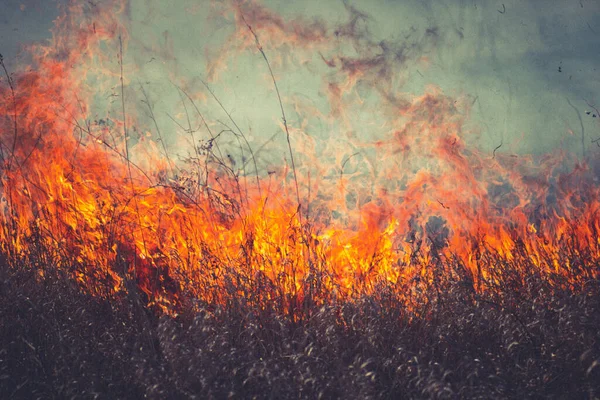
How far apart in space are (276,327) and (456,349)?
3.80 feet

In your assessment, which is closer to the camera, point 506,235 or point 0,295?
point 0,295

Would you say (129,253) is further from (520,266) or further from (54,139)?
(520,266)

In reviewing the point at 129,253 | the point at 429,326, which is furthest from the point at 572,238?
the point at 129,253

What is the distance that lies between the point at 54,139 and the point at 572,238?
15.5 ft

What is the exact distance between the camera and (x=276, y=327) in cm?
354

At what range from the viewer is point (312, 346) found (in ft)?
10.1

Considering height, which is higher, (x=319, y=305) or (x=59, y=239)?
(x=59, y=239)

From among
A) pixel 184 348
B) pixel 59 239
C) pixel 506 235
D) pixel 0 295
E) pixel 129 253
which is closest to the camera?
pixel 184 348

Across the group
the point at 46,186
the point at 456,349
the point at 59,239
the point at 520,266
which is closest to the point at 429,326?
the point at 456,349

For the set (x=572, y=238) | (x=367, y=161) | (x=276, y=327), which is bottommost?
(x=276, y=327)

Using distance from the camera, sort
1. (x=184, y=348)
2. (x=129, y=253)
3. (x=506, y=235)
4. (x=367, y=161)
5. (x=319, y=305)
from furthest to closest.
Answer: (x=367, y=161), (x=506, y=235), (x=129, y=253), (x=319, y=305), (x=184, y=348)

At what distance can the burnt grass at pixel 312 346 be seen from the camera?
2.75 metres

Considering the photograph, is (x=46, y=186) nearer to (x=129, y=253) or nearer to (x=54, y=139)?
(x=54, y=139)

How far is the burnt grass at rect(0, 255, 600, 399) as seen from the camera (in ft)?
9.03
